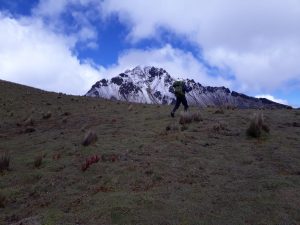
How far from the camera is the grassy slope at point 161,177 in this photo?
1019 cm

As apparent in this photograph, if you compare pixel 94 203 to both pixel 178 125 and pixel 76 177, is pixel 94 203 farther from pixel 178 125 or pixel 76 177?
pixel 178 125

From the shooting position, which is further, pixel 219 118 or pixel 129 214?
pixel 219 118

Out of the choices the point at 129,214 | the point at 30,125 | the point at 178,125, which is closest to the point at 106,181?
the point at 129,214

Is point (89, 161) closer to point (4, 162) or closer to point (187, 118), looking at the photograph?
point (4, 162)

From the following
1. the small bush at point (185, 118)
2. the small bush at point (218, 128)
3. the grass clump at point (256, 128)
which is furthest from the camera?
the small bush at point (185, 118)

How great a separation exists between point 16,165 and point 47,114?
1426cm

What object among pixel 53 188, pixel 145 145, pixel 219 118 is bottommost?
pixel 53 188

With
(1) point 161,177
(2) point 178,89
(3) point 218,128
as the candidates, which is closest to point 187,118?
(3) point 218,128

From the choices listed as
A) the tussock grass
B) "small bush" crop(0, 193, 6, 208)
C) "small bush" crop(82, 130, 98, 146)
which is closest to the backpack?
the tussock grass

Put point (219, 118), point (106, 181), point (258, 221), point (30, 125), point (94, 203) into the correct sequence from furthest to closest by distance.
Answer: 1. point (30, 125)
2. point (219, 118)
3. point (106, 181)
4. point (94, 203)
5. point (258, 221)

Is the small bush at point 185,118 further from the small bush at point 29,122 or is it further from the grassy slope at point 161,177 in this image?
the small bush at point 29,122

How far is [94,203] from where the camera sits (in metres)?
10.9

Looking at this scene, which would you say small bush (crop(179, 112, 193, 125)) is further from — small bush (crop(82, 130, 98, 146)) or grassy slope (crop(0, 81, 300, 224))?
small bush (crop(82, 130, 98, 146))

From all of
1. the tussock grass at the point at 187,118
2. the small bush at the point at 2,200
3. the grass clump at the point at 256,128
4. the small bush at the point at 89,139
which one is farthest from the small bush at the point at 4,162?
the grass clump at the point at 256,128
